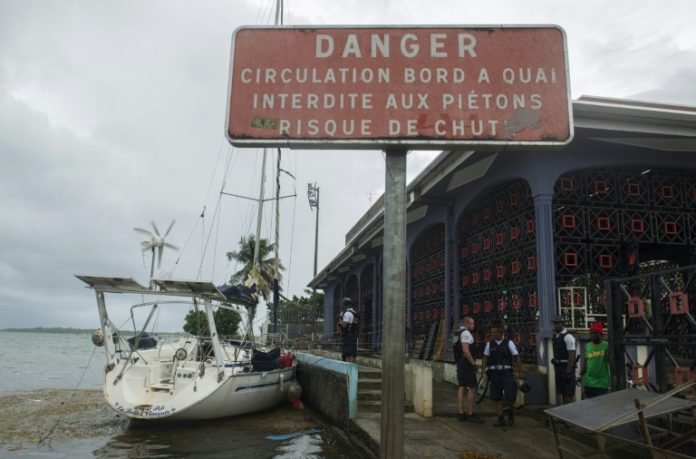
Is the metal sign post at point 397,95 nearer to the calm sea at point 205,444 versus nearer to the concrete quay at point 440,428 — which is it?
the concrete quay at point 440,428

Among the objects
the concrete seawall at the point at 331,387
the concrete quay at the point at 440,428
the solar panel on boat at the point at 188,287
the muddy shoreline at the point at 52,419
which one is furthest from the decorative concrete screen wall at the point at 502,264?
the muddy shoreline at the point at 52,419

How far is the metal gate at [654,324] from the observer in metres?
4.96

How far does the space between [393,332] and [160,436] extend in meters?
7.51

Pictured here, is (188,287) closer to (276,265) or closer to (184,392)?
(184,392)

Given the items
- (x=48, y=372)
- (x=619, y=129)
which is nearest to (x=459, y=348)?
(x=619, y=129)

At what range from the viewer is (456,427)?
27.2ft

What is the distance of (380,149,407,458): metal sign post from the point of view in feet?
12.6

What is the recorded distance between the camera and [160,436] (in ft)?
32.0

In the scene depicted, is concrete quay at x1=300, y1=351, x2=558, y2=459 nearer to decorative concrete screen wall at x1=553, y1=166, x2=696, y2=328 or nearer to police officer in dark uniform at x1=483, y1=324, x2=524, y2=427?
police officer in dark uniform at x1=483, y1=324, x2=524, y2=427

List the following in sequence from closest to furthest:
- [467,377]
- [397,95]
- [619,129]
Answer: [397,95], [467,377], [619,129]

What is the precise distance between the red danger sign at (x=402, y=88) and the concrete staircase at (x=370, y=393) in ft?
20.8

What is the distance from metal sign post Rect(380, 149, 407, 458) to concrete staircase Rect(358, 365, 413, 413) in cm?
566

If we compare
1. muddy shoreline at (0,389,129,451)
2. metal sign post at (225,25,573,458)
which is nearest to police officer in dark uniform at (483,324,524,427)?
metal sign post at (225,25,573,458)

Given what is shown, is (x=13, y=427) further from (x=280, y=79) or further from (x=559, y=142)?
(x=559, y=142)
